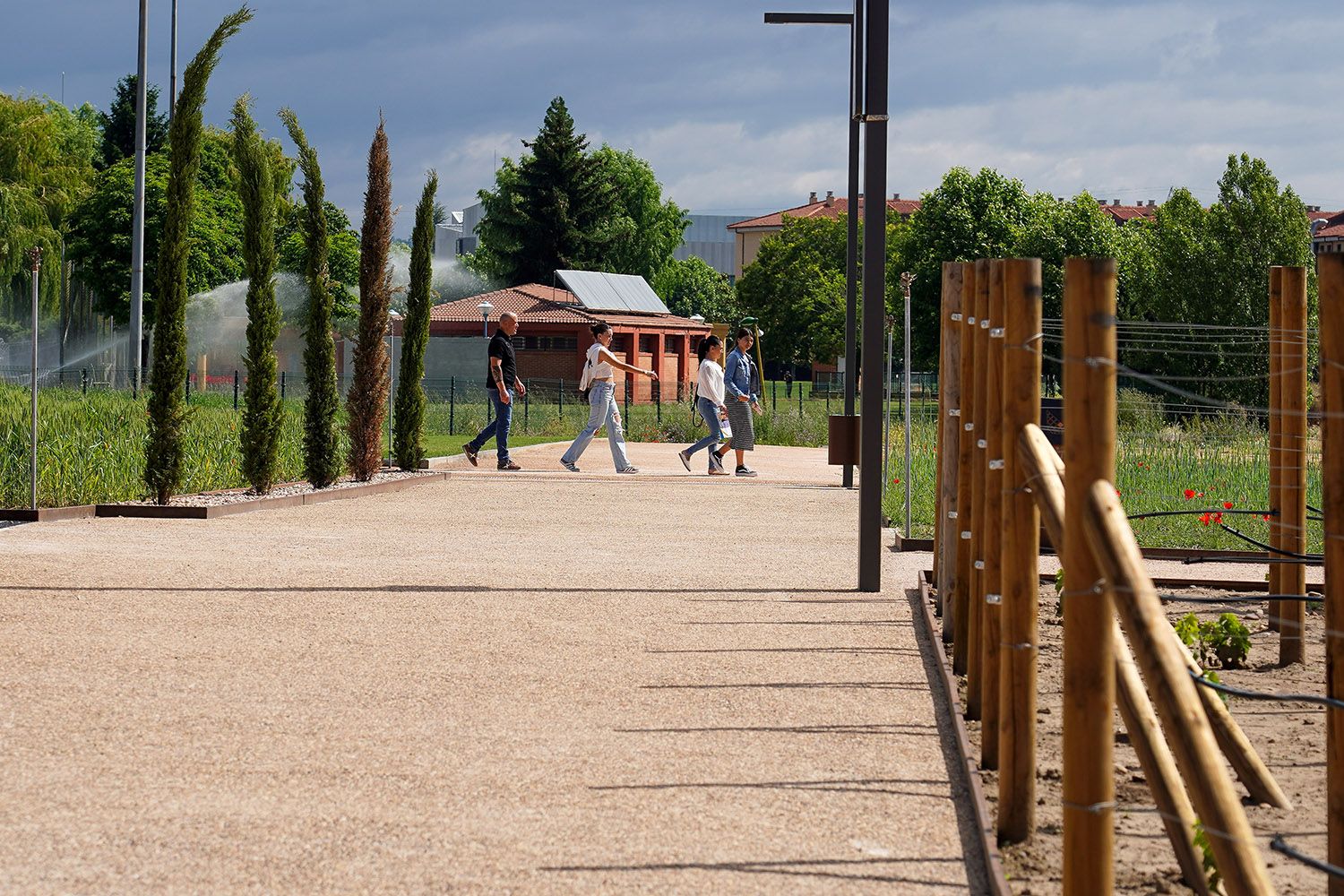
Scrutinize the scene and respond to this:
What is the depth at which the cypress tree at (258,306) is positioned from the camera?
1579cm

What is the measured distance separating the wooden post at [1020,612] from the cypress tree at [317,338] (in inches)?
541

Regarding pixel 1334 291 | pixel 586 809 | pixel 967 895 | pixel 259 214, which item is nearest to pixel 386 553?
pixel 259 214

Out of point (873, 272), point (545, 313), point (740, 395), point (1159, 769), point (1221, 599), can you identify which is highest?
point (545, 313)

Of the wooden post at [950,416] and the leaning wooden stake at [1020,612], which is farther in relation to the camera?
the wooden post at [950,416]

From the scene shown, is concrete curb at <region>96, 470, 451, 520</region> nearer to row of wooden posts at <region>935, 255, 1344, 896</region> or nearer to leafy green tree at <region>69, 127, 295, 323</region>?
row of wooden posts at <region>935, 255, 1344, 896</region>

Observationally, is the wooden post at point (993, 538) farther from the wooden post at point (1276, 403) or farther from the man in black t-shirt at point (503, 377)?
the man in black t-shirt at point (503, 377)

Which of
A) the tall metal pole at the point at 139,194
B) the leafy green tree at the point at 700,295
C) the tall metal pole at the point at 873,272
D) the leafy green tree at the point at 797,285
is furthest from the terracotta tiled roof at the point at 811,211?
the tall metal pole at the point at 873,272

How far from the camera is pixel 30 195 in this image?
1815 inches

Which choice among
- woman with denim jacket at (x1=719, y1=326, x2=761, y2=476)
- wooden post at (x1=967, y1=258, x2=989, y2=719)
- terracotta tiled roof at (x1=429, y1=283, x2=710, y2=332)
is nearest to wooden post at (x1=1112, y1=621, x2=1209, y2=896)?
wooden post at (x1=967, y1=258, x2=989, y2=719)

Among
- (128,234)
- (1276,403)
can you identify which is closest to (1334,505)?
(1276,403)

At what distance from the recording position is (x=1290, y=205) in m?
40.1

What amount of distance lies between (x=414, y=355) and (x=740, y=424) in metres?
4.17

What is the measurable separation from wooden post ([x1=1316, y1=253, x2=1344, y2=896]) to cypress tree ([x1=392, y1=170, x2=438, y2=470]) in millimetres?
17296

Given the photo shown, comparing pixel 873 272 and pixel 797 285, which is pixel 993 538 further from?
pixel 797 285
